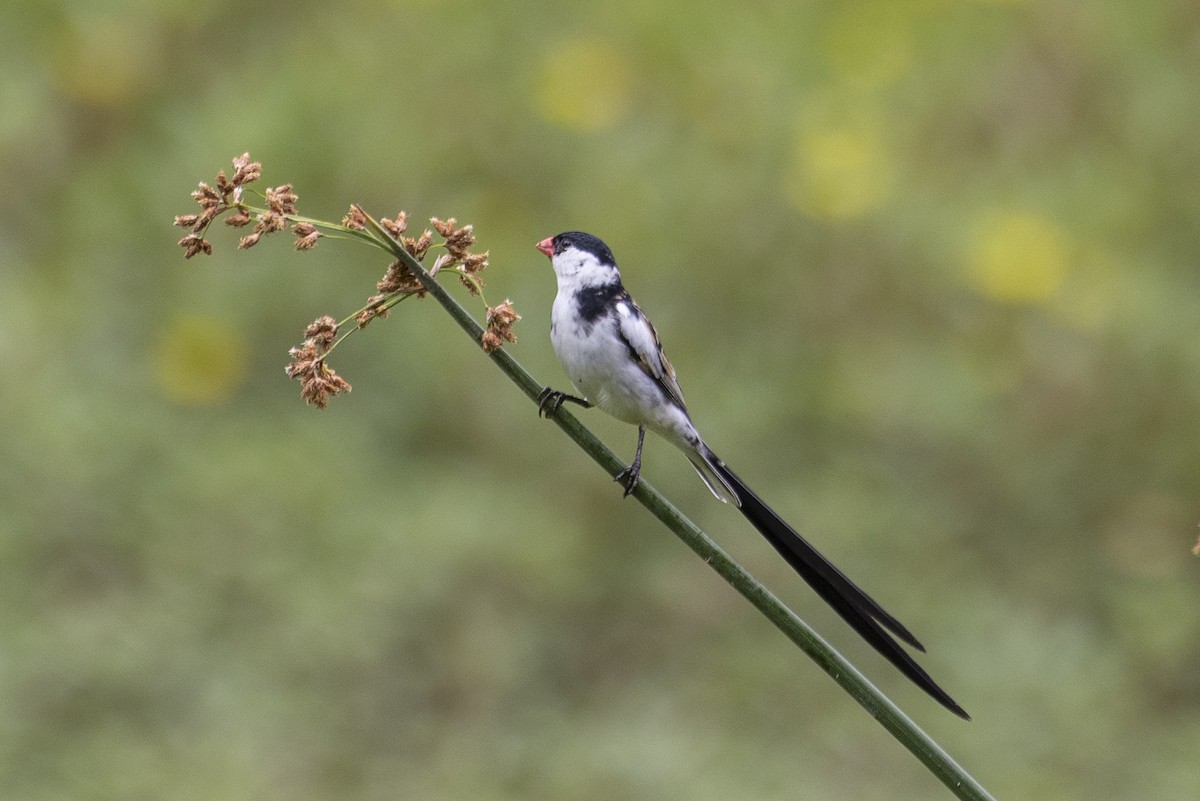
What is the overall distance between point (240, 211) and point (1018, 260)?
373cm

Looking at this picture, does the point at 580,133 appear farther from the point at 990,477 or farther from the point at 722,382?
the point at 990,477

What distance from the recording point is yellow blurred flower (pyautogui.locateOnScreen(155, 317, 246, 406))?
14.0 ft

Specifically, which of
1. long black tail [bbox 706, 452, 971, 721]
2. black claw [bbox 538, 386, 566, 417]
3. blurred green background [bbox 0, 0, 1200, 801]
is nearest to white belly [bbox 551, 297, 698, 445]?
black claw [bbox 538, 386, 566, 417]

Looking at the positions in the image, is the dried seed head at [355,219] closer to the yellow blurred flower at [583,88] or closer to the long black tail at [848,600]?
the long black tail at [848,600]

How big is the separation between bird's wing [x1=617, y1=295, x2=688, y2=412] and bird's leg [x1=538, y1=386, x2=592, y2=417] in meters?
0.12

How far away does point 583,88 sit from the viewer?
4.81 metres

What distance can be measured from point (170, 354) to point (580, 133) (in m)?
1.63

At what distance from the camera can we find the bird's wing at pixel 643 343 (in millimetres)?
2275

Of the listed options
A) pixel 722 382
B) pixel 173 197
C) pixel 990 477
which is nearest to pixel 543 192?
pixel 722 382

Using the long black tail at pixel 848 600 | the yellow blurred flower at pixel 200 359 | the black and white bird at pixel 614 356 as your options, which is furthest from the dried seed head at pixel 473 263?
Answer: the yellow blurred flower at pixel 200 359

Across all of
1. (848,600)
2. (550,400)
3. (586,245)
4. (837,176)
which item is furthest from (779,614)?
(837,176)

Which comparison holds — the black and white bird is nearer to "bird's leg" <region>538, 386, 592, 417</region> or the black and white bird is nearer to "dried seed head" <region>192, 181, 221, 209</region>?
"bird's leg" <region>538, 386, 592, 417</region>

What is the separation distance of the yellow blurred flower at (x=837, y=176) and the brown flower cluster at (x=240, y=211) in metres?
3.54

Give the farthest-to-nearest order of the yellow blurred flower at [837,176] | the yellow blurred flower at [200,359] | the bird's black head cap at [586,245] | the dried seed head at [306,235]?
the yellow blurred flower at [837,176] → the yellow blurred flower at [200,359] → the bird's black head cap at [586,245] → the dried seed head at [306,235]
